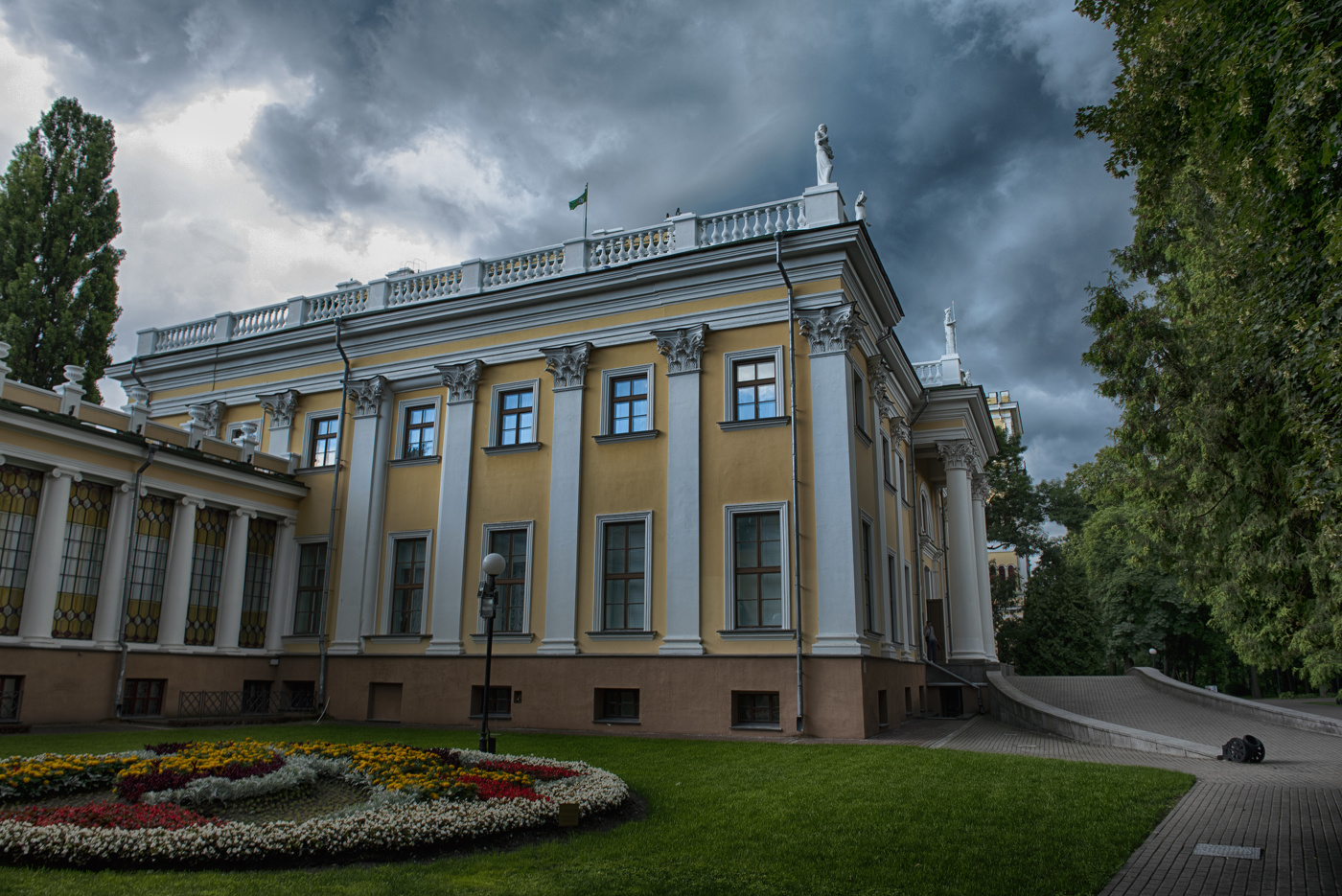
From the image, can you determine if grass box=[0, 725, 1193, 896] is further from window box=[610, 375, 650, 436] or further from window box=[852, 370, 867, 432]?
window box=[610, 375, 650, 436]

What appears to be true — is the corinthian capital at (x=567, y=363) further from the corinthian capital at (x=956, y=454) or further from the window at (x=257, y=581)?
the corinthian capital at (x=956, y=454)

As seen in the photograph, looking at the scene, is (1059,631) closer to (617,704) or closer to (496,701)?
(617,704)

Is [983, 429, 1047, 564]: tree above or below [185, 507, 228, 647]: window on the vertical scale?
above

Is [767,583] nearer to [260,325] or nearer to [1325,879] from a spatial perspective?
[1325,879]

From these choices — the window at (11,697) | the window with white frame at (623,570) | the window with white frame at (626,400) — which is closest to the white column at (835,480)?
the window with white frame at (623,570)

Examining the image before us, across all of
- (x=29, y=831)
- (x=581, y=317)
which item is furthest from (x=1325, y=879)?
(x=581, y=317)

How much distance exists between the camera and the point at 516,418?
77.7 ft

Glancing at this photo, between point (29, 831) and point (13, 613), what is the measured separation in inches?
569

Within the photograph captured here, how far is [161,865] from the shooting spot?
7.11 m

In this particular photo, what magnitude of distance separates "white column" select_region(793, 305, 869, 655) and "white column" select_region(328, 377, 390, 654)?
12280 mm

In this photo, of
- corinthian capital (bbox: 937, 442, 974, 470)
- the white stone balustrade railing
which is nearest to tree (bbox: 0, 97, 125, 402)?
the white stone balustrade railing

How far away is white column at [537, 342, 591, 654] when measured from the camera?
2134 centimetres

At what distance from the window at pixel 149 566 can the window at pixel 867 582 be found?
17319 mm

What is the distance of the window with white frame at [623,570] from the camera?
20984mm
